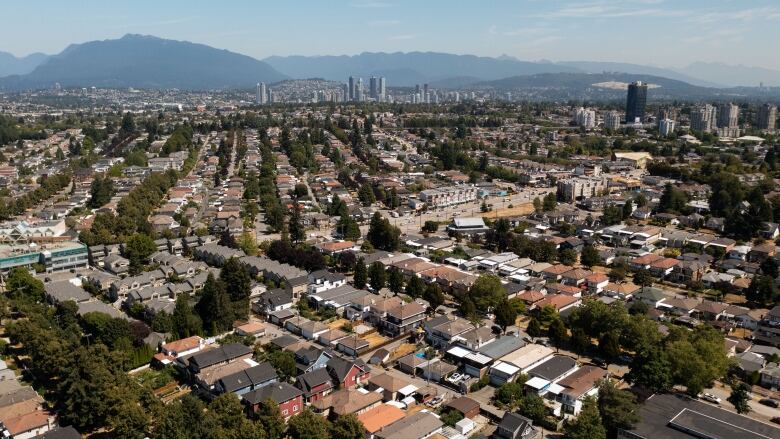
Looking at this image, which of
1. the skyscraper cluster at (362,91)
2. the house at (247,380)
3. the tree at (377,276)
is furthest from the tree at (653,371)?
the skyscraper cluster at (362,91)

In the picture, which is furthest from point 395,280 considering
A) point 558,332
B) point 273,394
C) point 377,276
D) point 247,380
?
point 273,394

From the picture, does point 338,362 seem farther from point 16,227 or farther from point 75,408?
point 16,227

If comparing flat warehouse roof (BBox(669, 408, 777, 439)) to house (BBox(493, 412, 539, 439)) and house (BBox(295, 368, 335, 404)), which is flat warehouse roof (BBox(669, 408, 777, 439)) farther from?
house (BBox(295, 368, 335, 404))

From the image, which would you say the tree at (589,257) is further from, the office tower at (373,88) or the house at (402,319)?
the office tower at (373,88)

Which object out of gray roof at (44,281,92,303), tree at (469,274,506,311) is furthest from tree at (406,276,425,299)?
gray roof at (44,281,92,303)

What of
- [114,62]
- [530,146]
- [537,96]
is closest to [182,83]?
[114,62]
